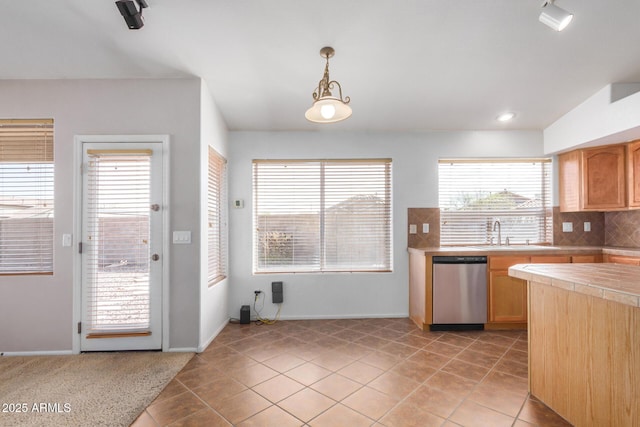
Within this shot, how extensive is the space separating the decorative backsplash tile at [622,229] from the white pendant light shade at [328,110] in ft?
13.0

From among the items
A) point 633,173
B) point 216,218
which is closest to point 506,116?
point 633,173

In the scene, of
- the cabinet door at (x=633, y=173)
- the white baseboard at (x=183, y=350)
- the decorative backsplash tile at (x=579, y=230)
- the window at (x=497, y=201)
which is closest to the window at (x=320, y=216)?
the window at (x=497, y=201)

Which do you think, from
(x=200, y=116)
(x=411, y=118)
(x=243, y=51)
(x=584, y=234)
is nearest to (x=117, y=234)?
(x=200, y=116)

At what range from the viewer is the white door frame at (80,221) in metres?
2.83

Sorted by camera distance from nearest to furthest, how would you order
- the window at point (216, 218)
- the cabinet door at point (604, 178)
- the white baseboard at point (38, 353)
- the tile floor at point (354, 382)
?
1. the tile floor at point (354, 382)
2. the white baseboard at point (38, 353)
3. the window at point (216, 218)
4. the cabinet door at point (604, 178)

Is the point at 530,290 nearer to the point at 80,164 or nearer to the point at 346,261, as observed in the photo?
the point at 346,261

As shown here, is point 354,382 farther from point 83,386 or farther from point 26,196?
point 26,196

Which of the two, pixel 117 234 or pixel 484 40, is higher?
pixel 484 40

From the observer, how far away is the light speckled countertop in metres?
1.46

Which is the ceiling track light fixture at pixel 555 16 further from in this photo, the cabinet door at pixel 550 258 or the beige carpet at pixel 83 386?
the beige carpet at pixel 83 386

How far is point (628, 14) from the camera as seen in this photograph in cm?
234

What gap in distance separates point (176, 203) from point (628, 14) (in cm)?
403

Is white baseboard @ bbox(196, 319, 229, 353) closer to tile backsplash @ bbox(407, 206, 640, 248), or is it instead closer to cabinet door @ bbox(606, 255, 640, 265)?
tile backsplash @ bbox(407, 206, 640, 248)

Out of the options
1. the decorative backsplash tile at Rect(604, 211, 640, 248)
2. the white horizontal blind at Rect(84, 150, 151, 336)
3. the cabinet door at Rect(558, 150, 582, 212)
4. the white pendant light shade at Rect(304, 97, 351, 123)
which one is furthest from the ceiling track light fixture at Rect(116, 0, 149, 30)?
the decorative backsplash tile at Rect(604, 211, 640, 248)
